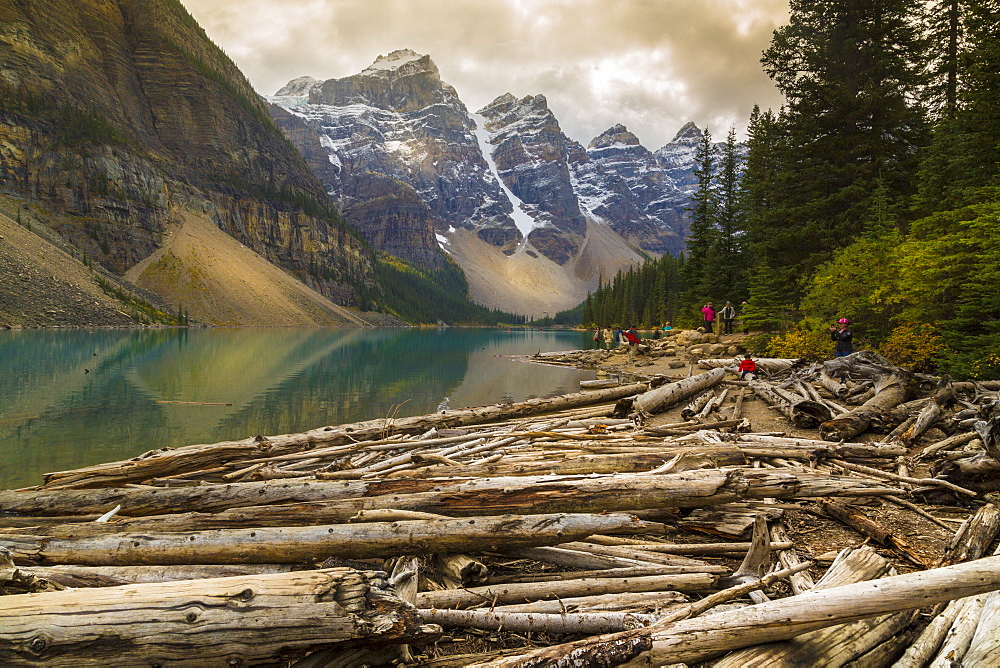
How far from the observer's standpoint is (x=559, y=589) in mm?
4172

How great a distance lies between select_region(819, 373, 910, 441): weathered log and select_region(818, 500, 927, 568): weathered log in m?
4.08

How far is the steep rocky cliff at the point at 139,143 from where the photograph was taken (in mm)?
115000

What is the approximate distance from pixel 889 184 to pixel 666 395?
1881 cm

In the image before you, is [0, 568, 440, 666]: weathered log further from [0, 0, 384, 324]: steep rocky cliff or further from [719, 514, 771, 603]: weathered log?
[0, 0, 384, 324]: steep rocky cliff

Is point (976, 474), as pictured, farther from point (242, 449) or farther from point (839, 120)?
point (839, 120)

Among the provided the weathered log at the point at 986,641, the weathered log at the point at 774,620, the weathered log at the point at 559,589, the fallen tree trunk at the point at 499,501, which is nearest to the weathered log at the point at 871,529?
the fallen tree trunk at the point at 499,501

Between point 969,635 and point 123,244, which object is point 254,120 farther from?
point 969,635

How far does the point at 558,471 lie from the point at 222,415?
17.2 m

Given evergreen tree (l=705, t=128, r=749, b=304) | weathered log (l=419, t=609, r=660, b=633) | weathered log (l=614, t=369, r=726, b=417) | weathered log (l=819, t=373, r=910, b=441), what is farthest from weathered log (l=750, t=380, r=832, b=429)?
evergreen tree (l=705, t=128, r=749, b=304)

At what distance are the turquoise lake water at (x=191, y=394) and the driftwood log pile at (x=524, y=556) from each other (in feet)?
26.6

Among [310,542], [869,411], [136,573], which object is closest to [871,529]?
[869,411]

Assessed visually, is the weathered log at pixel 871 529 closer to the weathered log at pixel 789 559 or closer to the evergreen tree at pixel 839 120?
the weathered log at pixel 789 559

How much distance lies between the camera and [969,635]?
317 centimetres

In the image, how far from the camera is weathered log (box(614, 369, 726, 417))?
43.7 ft
